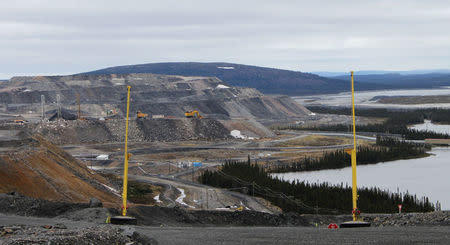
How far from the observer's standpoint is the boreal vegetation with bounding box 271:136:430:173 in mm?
69125

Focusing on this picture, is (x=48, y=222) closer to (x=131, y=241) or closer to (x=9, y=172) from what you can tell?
(x=131, y=241)

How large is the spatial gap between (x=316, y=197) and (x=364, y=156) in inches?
1204

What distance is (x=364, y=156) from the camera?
75.3 meters

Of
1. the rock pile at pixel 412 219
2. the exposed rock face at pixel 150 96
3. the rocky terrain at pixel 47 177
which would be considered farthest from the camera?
the exposed rock face at pixel 150 96

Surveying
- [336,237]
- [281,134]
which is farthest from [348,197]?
[281,134]

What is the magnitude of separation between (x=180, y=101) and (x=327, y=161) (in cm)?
6903

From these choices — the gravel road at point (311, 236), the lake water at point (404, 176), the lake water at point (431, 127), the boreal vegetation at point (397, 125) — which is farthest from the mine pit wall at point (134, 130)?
→ the gravel road at point (311, 236)

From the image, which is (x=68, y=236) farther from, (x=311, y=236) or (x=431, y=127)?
(x=431, y=127)

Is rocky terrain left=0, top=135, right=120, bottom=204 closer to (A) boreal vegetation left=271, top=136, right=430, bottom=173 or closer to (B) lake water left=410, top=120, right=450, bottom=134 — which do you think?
(A) boreal vegetation left=271, top=136, right=430, bottom=173

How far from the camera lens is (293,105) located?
16400cm

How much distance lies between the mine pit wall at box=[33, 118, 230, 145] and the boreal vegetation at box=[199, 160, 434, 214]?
113ft

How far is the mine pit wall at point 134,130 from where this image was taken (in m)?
84.7

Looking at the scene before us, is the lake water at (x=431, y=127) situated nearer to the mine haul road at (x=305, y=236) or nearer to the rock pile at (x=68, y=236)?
the mine haul road at (x=305, y=236)

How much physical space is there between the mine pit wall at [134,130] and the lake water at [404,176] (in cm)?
2915
